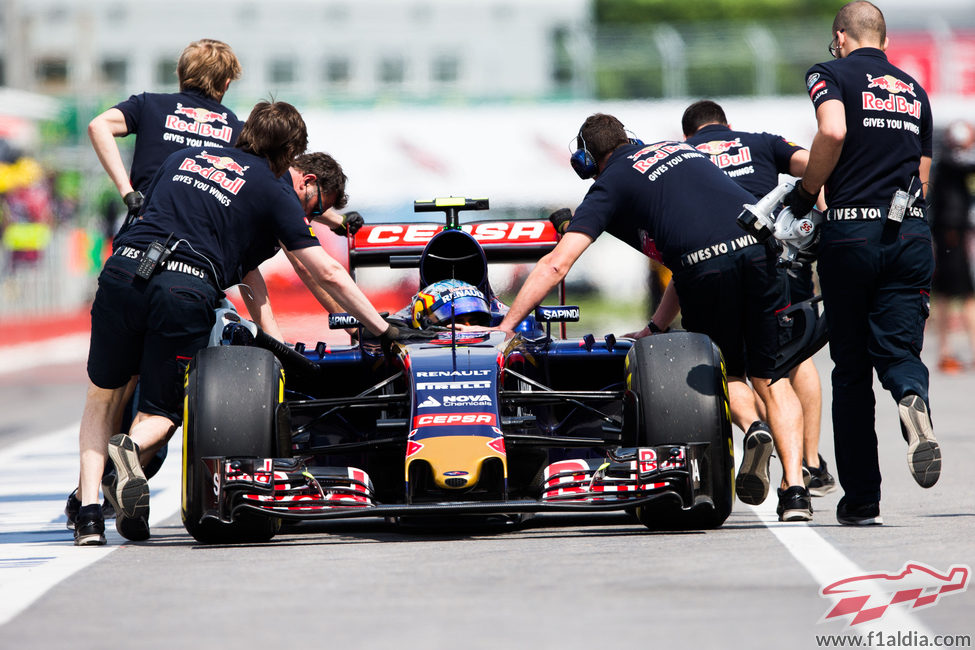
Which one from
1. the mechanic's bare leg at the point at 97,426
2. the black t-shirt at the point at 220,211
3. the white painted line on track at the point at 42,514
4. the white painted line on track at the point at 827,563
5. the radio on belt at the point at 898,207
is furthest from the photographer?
the mechanic's bare leg at the point at 97,426

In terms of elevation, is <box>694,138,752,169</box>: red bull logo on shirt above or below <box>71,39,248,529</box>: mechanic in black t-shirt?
below

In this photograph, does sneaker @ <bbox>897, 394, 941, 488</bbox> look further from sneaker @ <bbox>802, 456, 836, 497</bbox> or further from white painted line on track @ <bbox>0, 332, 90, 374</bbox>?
white painted line on track @ <bbox>0, 332, 90, 374</bbox>

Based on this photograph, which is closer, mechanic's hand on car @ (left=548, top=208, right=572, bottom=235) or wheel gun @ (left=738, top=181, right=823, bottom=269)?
wheel gun @ (left=738, top=181, right=823, bottom=269)

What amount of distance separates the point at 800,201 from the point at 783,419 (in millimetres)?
1018

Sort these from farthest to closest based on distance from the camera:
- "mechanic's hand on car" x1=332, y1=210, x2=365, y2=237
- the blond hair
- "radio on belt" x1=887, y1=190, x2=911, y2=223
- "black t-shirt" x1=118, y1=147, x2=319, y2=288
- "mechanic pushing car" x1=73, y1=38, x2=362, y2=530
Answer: "mechanic's hand on car" x1=332, y1=210, x2=365, y2=237
the blond hair
"mechanic pushing car" x1=73, y1=38, x2=362, y2=530
"black t-shirt" x1=118, y1=147, x2=319, y2=288
"radio on belt" x1=887, y1=190, x2=911, y2=223

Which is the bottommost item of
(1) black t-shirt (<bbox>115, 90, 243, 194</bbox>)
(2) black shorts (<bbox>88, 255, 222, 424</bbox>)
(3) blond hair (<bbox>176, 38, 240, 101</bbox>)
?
(2) black shorts (<bbox>88, 255, 222, 424</bbox>)

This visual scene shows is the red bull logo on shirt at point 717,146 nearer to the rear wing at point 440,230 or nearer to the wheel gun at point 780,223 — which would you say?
the rear wing at point 440,230

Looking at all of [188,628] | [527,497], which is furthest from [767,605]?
[527,497]

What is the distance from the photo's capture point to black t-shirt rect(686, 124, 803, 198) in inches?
322

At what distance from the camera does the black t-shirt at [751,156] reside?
322 inches

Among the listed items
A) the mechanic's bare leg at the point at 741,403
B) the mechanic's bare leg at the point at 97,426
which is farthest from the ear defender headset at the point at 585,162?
the mechanic's bare leg at the point at 97,426

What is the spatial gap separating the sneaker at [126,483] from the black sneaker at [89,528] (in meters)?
0.12

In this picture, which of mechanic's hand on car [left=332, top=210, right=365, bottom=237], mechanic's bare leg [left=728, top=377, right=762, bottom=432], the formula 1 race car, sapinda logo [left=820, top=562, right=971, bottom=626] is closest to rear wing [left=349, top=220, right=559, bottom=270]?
mechanic's hand on car [left=332, top=210, right=365, bottom=237]

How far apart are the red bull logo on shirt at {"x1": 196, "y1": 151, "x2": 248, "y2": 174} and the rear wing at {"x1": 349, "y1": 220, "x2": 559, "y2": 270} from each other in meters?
1.42
